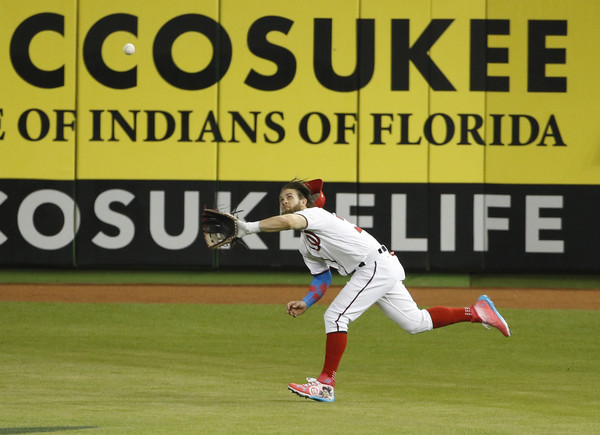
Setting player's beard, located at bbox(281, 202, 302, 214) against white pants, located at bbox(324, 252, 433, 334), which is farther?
white pants, located at bbox(324, 252, 433, 334)

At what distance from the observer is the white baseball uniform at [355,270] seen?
293 inches

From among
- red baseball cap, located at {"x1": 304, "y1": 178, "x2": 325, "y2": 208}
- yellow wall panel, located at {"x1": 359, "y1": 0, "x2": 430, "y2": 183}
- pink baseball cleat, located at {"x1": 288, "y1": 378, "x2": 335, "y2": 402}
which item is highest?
yellow wall panel, located at {"x1": 359, "y1": 0, "x2": 430, "y2": 183}

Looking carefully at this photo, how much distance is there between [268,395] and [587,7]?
1035 centimetres

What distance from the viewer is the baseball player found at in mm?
7316

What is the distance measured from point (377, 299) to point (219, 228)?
4.34 ft

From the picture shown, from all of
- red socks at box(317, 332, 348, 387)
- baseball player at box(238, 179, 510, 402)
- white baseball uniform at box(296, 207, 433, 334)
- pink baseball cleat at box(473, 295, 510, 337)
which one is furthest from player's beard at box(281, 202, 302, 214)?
pink baseball cleat at box(473, 295, 510, 337)

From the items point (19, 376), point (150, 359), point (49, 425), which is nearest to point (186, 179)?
point (150, 359)

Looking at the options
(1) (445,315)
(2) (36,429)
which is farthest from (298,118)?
(2) (36,429)

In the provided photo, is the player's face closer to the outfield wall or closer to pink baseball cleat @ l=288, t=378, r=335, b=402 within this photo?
pink baseball cleat @ l=288, t=378, r=335, b=402

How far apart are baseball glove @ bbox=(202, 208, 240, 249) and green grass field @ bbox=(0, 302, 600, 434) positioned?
38.8 inches

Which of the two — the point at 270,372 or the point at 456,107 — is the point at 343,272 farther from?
the point at 456,107

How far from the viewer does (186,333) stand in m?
11.4

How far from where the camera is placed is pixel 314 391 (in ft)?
23.8

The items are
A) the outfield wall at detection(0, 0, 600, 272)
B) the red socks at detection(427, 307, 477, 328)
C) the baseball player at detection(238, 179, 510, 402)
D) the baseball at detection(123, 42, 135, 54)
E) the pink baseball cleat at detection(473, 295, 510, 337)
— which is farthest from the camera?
the outfield wall at detection(0, 0, 600, 272)
